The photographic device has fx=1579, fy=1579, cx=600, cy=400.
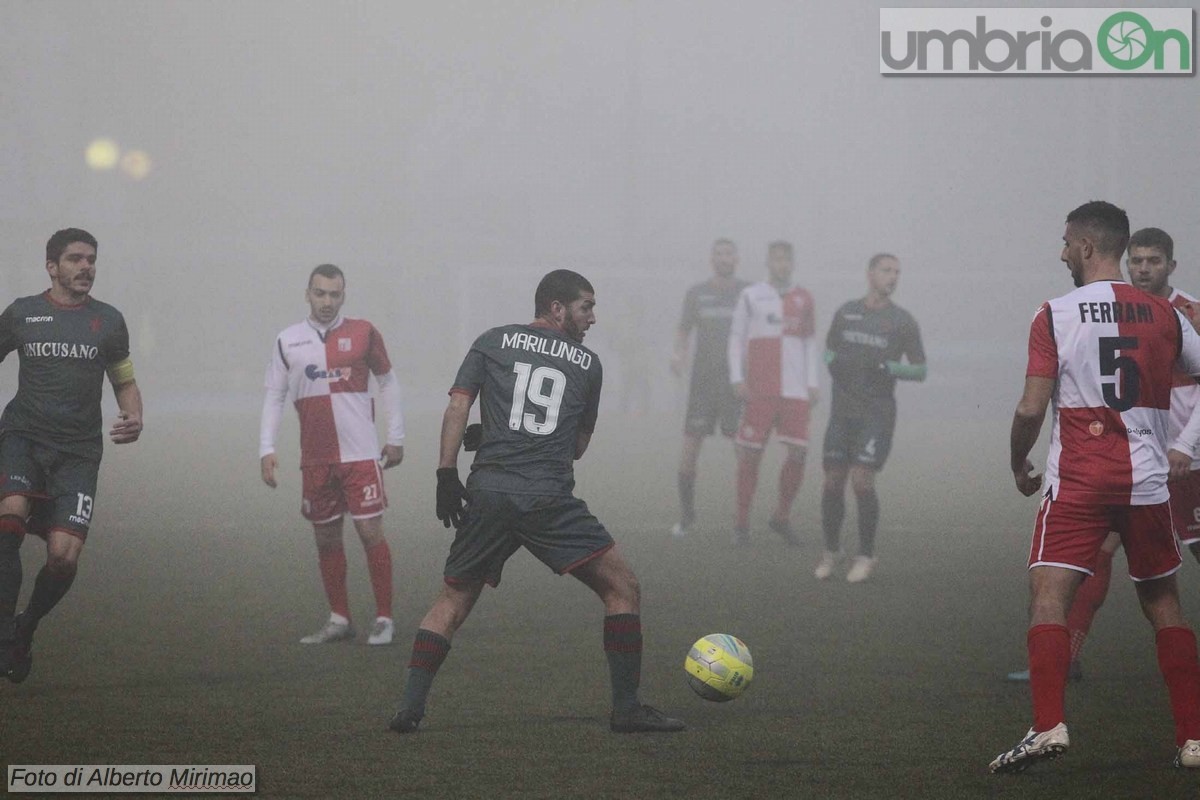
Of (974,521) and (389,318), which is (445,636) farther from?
(389,318)

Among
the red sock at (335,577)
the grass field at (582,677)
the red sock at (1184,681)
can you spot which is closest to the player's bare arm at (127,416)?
the grass field at (582,677)

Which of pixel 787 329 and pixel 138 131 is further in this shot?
pixel 138 131

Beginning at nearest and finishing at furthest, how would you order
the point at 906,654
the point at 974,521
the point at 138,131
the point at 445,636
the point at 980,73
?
the point at 445,636, the point at 906,654, the point at 980,73, the point at 974,521, the point at 138,131

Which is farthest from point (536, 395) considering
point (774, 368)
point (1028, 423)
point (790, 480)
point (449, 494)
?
point (774, 368)

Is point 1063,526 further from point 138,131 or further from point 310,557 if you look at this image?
point 138,131

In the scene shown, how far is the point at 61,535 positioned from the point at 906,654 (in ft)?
11.4

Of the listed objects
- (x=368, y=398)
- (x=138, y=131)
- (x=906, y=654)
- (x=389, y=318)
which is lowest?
(x=906, y=654)

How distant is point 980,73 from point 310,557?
561cm

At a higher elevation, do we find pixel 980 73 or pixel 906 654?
pixel 980 73

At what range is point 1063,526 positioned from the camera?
456 centimetres

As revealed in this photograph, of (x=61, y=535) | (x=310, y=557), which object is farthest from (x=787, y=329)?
(x=61, y=535)

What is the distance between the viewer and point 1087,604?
597cm

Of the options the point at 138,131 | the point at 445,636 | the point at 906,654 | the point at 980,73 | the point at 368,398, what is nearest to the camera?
the point at 445,636

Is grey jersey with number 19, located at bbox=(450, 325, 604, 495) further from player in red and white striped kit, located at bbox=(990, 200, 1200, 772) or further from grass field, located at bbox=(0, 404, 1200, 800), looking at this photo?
player in red and white striped kit, located at bbox=(990, 200, 1200, 772)
